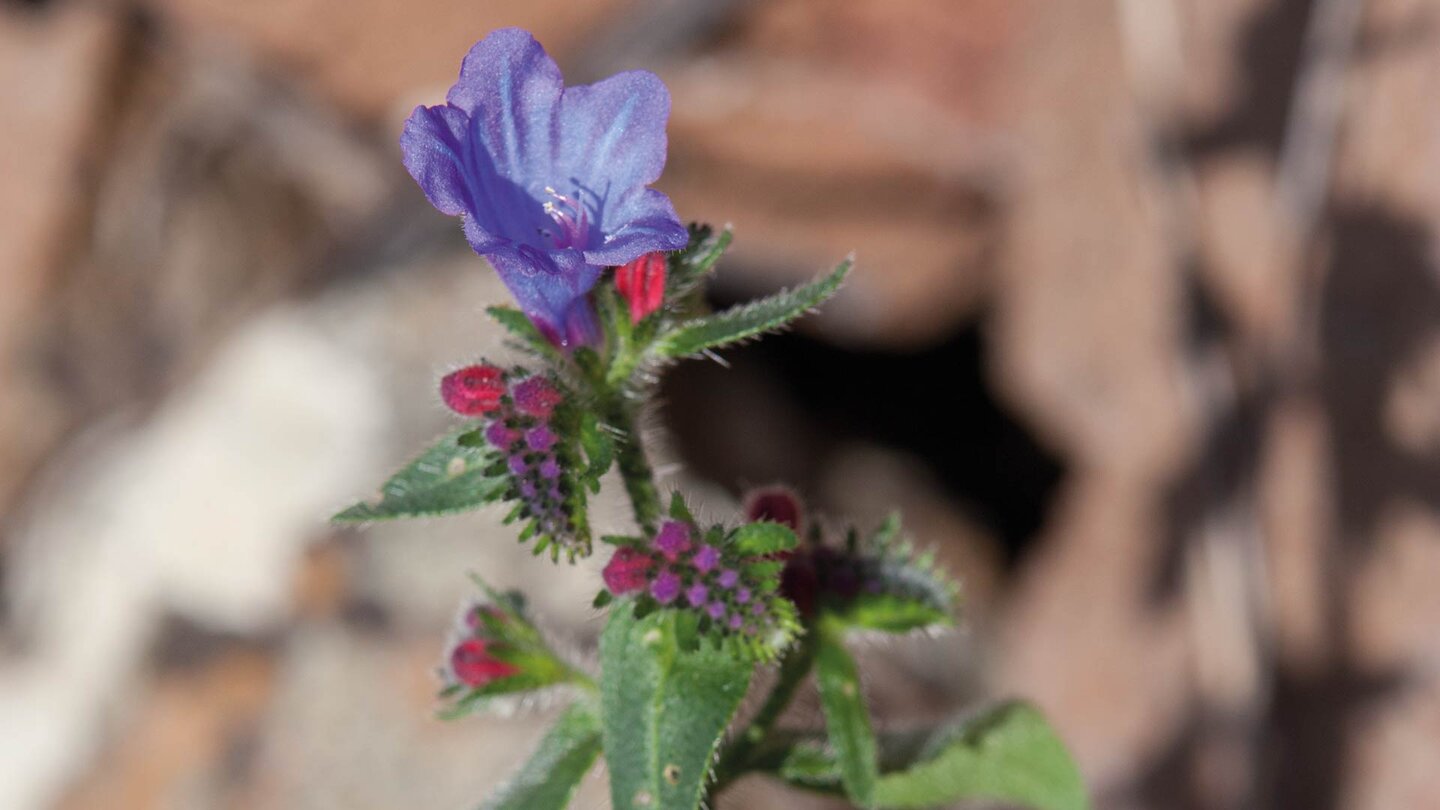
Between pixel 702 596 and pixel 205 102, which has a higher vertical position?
pixel 205 102

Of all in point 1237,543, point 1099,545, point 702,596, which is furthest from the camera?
point 1099,545

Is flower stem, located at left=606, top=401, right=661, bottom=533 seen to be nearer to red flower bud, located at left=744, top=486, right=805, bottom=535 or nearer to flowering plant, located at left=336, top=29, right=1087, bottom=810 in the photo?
flowering plant, located at left=336, top=29, right=1087, bottom=810

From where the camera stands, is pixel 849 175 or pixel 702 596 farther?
pixel 849 175

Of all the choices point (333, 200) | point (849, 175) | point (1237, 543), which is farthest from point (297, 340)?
point (1237, 543)

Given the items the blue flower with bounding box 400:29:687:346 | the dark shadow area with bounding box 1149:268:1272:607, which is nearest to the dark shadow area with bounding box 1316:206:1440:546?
the dark shadow area with bounding box 1149:268:1272:607

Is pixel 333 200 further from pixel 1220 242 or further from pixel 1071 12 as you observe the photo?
pixel 1220 242
